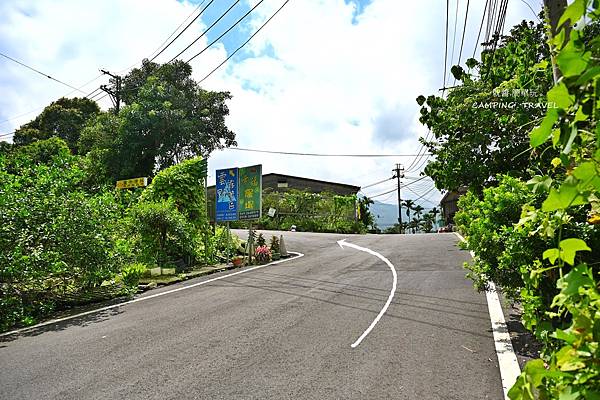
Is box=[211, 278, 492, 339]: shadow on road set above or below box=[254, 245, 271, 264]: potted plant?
below

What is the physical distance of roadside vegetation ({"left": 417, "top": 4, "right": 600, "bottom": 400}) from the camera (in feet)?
3.40

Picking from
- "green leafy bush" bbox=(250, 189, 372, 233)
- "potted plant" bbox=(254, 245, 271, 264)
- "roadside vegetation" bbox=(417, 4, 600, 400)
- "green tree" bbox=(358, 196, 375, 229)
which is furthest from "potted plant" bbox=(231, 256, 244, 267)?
"green tree" bbox=(358, 196, 375, 229)

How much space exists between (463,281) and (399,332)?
439cm

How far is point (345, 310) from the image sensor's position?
7.79 meters

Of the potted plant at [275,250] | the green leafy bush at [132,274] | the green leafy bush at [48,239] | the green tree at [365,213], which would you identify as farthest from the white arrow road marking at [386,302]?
the green tree at [365,213]

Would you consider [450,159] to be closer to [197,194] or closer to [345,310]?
[345,310]

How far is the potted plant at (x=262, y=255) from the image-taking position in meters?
15.3

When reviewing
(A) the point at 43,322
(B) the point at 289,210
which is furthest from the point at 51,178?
(B) the point at 289,210

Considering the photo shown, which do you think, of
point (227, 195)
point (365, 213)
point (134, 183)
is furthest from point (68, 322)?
point (365, 213)

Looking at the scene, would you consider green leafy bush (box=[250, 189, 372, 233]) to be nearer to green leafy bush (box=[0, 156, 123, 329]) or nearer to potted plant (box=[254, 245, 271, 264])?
potted plant (box=[254, 245, 271, 264])

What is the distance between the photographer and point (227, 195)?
15766mm

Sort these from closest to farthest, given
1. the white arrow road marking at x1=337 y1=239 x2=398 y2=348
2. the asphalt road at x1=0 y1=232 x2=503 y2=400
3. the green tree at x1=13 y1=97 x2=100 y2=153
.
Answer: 1. the asphalt road at x1=0 y1=232 x2=503 y2=400
2. the white arrow road marking at x1=337 y1=239 x2=398 y2=348
3. the green tree at x1=13 y1=97 x2=100 y2=153

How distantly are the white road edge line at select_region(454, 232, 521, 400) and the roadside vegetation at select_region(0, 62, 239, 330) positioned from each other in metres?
7.60

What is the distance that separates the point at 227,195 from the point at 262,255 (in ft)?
8.47
